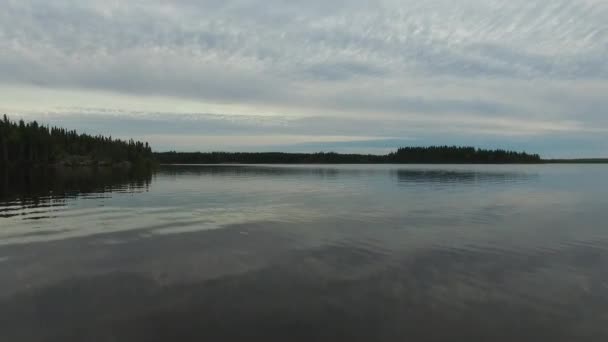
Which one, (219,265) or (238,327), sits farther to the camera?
(219,265)

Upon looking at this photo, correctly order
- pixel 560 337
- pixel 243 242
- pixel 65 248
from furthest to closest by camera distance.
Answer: pixel 243 242
pixel 65 248
pixel 560 337

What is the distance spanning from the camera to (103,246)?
69.4ft

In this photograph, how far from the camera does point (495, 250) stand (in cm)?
2114

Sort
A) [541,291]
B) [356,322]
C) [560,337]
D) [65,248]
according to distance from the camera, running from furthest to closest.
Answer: [65,248] < [541,291] < [356,322] < [560,337]

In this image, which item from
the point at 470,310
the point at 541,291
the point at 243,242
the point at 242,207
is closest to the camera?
the point at 470,310


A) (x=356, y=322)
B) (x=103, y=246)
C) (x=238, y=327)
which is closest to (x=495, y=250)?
(x=356, y=322)

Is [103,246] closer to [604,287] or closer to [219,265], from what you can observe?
[219,265]

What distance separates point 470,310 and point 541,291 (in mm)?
4146

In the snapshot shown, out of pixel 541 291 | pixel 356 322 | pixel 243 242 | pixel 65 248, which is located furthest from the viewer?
pixel 243 242

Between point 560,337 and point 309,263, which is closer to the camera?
point 560,337

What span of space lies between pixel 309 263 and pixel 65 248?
538 inches

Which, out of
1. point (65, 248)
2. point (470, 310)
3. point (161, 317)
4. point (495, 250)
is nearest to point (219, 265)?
point (161, 317)

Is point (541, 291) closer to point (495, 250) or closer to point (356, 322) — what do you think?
point (495, 250)

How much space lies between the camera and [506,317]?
12.1 metres
